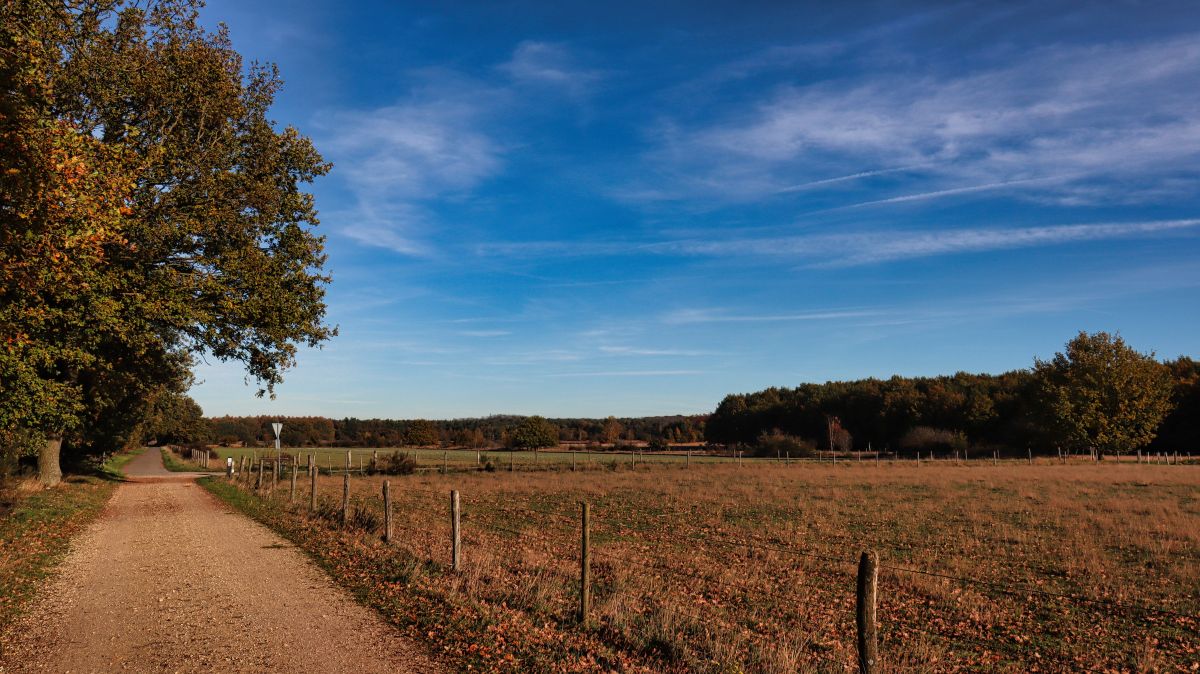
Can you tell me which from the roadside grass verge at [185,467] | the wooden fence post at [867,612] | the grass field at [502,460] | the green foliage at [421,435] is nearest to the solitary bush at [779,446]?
the grass field at [502,460]

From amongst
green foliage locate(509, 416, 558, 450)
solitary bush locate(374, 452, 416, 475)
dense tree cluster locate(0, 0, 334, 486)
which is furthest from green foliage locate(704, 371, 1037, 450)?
dense tree cluster locate(0, 0, 334, 486)

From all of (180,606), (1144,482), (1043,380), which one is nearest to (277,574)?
(180,606)

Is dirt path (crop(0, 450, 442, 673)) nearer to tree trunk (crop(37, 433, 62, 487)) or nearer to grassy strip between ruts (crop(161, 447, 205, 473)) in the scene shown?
tree trunk (crop(37, 433, 62, 487))

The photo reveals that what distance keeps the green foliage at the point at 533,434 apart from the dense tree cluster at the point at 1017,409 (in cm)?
3221

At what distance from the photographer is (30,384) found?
17.1 meters

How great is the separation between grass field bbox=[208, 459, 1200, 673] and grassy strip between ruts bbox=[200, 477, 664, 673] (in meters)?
0.04

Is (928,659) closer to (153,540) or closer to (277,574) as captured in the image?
(277,574)

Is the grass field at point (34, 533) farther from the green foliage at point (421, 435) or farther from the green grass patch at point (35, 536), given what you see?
the green foliage at point (421, 435)

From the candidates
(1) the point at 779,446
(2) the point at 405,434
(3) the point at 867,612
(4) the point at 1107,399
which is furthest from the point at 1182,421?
(2) the point at 405,434

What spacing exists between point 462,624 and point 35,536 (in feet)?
44.9

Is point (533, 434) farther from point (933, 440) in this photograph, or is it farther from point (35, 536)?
point (35, 536)

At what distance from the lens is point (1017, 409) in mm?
93562

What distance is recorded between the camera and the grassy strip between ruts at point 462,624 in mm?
7910

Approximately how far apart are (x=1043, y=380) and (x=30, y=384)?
8554 centimetres
